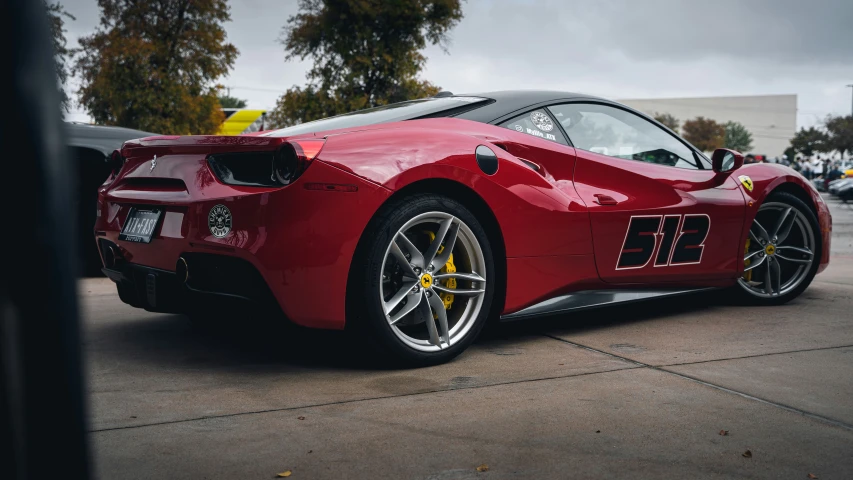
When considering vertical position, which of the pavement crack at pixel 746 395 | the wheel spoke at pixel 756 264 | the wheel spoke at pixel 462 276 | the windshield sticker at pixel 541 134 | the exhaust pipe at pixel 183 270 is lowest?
the pavement crack at pixel 746 395

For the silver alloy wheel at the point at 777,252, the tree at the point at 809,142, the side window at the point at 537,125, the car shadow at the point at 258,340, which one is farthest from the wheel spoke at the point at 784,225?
the tree at the point at 809,142

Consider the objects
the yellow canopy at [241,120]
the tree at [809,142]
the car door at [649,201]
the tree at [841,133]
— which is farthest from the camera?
the tree at [809,142]

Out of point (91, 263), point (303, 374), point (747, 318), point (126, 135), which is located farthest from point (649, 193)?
point (91, 263)

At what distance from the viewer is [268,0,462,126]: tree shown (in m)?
32.9

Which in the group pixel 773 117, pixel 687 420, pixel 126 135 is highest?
pixel 773 117

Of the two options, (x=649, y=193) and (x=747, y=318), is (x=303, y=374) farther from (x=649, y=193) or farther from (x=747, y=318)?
(x=747, y=318)

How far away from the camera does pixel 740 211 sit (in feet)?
15.6

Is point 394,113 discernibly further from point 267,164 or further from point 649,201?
point 649,201

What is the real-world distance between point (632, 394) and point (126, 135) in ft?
16.2

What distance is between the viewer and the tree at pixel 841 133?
67312mm

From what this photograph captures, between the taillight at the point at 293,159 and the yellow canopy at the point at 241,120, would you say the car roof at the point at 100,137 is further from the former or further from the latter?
the yellow canopy at the point at 241,120

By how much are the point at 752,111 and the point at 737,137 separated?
851 centimetres

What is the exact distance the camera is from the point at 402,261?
330 centimetres

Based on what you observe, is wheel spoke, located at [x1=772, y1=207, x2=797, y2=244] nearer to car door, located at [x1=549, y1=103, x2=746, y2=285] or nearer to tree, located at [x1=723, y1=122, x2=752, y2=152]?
car door, located at [x1=549, y1=103, x2=746, y2=285]
